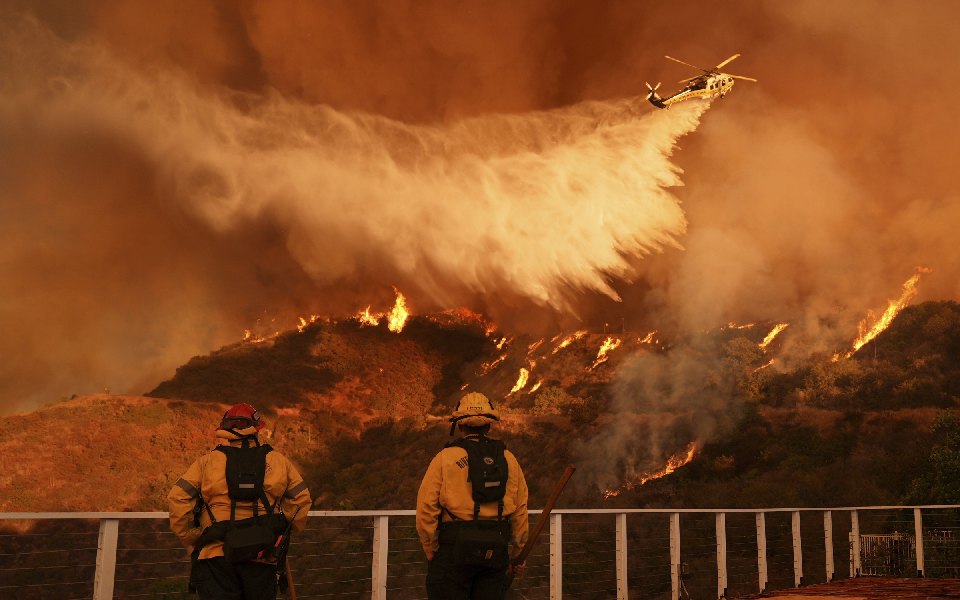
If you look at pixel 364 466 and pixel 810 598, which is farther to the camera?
pixel 364 466

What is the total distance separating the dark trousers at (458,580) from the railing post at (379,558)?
1.65 meters

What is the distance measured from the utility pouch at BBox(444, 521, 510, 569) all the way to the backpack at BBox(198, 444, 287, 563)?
1104 millimetres

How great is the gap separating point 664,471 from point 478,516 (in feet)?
202

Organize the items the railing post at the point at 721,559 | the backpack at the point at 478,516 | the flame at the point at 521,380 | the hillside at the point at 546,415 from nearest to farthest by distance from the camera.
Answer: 1. the backpack at the point at 478,516
2. the railing post at the point at 721,559
3. the hillside at the point at 546,415
4. the flame at the point at 521,380

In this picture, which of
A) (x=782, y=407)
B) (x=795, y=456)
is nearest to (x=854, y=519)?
(x=795, y=456)

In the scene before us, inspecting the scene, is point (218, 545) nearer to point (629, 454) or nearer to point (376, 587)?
point (376, 587)

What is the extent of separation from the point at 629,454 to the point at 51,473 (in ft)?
173

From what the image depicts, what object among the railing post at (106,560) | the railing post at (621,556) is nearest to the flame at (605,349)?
the railing post at (621,556)

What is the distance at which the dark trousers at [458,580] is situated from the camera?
553 centimetres

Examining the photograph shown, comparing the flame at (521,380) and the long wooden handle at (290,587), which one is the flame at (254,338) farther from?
the long wooden handle at (290,587)

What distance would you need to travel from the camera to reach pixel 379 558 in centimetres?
734

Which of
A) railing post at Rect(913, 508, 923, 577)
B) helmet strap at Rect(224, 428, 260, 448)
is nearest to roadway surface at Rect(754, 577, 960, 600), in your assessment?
railing post at Rect(913, 508, 923, 577)

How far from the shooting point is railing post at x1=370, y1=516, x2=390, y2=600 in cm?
722

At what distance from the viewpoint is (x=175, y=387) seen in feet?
361
